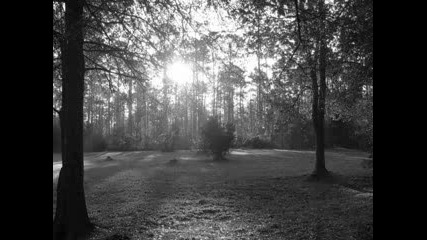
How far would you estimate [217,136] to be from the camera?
27266 mm

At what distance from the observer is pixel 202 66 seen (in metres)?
7.33

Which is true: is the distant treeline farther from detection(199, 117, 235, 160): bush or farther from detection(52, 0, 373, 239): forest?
detection(52, 0, 373, 239): forest

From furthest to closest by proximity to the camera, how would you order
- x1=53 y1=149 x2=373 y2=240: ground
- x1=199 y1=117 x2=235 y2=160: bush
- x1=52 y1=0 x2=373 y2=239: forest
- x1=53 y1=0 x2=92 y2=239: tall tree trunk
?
x1=199 y1=117 x2=235 y2=160: bush
x1=53 y1=149 x2=373 y2=240: ground
x1=53 y1=0 x2=92 y2=239: tall tree trunk
x1=52 y1=0 x2=373 y2=239: forest

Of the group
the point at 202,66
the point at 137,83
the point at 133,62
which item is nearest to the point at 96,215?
the point at 137,83

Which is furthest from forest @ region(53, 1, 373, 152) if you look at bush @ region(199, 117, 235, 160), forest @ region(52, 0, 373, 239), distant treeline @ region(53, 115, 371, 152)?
distant treeline @ region(53, 115, 371, 152)

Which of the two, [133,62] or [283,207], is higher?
[133,62]

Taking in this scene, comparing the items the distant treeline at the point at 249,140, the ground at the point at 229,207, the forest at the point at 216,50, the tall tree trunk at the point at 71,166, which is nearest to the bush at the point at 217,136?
the distant treeline at the point at 249,140

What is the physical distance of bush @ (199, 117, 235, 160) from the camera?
1072 inches

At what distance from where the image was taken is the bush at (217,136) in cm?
2723

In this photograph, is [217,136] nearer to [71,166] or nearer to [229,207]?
[229,207]

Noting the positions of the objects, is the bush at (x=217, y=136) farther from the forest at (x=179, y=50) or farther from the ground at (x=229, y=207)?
the forest at (x=179, y=50)
